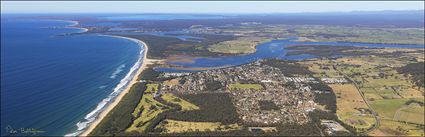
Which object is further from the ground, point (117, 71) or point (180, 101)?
point (117, 71)

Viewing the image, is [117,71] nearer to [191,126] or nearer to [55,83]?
[55,83]

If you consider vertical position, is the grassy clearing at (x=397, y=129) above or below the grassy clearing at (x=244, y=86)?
below

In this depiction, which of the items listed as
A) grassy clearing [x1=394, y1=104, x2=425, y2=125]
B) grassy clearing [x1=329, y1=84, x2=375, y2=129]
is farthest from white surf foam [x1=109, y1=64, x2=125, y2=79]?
grassy clearing [x1=394, y1=104, x2=425, y2=125]

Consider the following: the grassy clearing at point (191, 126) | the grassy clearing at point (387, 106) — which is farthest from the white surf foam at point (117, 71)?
the grassy clearing at point (387, 106)

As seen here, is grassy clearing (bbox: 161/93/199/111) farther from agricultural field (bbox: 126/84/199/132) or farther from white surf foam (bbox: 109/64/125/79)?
white surf foam (bbox: 109/64/125/79)

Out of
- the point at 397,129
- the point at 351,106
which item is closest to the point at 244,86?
the point at 351,106

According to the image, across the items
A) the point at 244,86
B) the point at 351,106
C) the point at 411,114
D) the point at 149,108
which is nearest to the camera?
the point at 411,114

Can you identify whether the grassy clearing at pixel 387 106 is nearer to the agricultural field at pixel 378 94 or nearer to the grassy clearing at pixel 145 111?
the agricultural field at pixel 378 94
